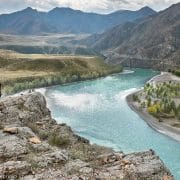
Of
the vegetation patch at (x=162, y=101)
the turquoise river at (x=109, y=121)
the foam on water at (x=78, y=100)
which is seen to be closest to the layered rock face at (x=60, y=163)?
the turquoise river at (x=109, y=121)

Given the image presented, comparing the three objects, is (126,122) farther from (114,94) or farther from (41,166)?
(41,166)

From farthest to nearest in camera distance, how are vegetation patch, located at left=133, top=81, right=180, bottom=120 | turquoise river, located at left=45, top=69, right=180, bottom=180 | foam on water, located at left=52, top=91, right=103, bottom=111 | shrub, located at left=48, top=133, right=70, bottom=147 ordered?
foam on water, located at left=52, top=91, right=103, bottom=111
vegetation patch, located at left=133, top=81, right=180, bottom=120
turquoise river, located at left=45, top=69, right=180, bottom=180
shrub, located at left=48, top=133, right=70, bottom=147

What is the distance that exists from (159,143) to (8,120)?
40018 mm

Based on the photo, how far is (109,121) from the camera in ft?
364

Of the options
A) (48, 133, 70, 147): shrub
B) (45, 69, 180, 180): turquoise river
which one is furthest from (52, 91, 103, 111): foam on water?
(48, 133, 70, 147): shrub

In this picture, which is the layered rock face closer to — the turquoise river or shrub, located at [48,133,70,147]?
shrub, located at [48,133,70,147]

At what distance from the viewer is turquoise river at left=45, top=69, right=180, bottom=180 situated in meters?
83.1

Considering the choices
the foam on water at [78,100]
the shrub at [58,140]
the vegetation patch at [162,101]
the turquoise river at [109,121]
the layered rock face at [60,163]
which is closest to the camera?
the layered rock face at [60,163]

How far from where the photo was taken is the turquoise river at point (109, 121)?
83062 mm

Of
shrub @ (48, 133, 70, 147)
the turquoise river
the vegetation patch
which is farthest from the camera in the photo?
the vegetation patch

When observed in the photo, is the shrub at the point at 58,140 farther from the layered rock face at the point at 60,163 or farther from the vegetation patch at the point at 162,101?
the vegetation patch at the point at 162,101

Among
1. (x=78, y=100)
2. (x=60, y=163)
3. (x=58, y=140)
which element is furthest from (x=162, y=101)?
(x=60, y=163)

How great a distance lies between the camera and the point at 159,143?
286ft

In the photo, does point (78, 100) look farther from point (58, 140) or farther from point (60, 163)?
point (60, 163)
